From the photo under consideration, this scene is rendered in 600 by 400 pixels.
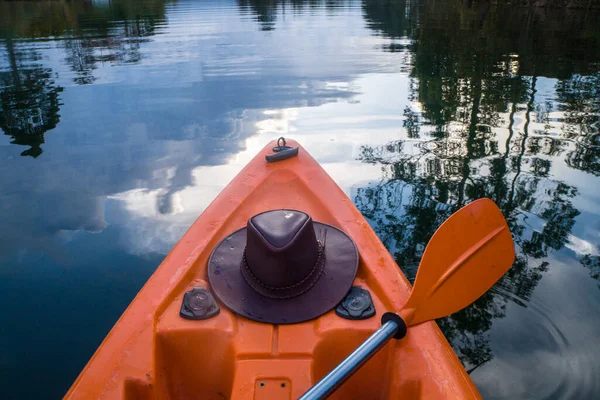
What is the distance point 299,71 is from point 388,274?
334 inches

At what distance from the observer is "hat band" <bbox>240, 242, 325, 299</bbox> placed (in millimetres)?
2051

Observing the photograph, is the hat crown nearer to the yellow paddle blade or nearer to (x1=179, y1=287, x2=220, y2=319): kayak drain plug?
(x1=179, y1=287, x2=220, y2=319): kayak drain plug

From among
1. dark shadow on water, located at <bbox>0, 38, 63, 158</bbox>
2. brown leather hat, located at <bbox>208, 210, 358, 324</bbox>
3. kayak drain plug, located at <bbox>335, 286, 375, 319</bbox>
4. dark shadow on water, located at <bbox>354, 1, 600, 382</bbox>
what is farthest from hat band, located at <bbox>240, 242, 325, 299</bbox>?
dark shadow on water, located at <bbox>0, 38, 63, 158</bbox>

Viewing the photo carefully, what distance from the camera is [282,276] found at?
2.01 metres

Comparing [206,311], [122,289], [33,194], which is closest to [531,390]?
[206,311]

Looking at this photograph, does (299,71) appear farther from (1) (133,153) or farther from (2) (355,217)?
(2) (355,217)

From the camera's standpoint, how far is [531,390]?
230 centimetres

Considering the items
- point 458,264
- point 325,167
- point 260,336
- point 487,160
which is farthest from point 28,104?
point 458,264

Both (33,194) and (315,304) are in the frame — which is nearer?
(315,304)

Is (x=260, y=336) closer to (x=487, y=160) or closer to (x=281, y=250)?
(x=281, y=250)

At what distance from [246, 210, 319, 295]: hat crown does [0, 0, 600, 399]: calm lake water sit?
3.91 feet

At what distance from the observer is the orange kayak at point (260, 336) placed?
1.70 metres

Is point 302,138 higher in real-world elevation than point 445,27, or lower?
lower

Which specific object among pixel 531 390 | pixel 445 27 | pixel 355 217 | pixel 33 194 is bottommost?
pixel 531 390
